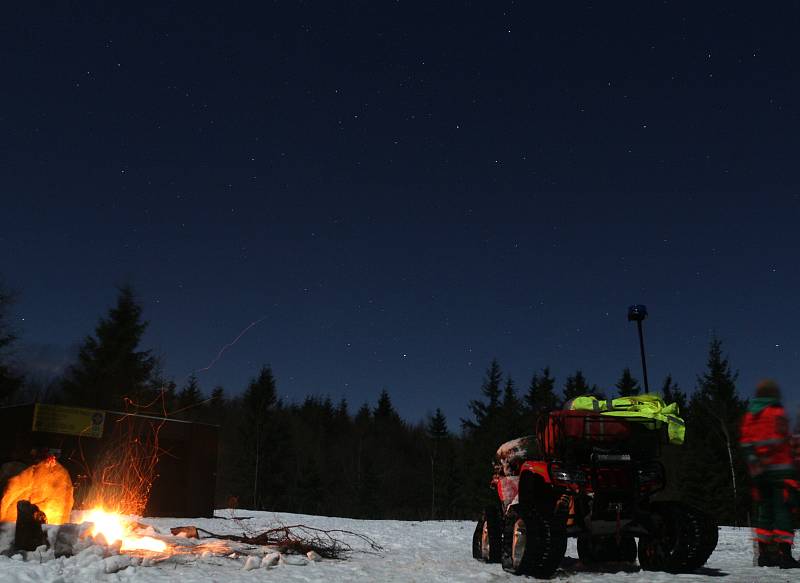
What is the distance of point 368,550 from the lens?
522 inches

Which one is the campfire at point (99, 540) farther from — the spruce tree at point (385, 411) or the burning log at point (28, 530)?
the spruce tree at point (385, 411)

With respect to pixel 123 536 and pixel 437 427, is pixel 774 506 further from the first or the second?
pixel 437 427

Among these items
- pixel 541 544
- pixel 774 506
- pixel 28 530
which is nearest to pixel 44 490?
pixel 28 530

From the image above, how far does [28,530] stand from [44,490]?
1502mm

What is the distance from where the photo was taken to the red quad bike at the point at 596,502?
757cm

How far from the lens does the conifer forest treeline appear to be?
1553 inches

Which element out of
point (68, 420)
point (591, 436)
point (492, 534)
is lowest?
point (492, 534)

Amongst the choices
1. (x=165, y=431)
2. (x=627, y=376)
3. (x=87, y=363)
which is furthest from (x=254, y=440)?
(x=165, y=431)

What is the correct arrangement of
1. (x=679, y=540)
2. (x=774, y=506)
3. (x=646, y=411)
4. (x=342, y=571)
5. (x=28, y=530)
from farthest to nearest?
(x=342, y=571) < (x=28, y=530) < (x=646, y=411) < (x=774, y=506) < (x=679, y=540)

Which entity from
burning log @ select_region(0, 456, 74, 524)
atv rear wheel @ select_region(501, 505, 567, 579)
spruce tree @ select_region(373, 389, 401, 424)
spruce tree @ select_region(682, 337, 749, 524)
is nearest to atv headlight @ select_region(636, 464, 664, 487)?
atv rear wheel @ select_region(501, 505, 567, 579)

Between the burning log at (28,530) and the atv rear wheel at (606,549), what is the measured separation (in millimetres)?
7070

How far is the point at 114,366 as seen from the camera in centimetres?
4288

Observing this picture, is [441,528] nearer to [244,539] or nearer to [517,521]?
[244,539]

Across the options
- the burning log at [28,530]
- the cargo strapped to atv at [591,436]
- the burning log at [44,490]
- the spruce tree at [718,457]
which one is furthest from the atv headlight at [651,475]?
the spruce tree at [718,457]
